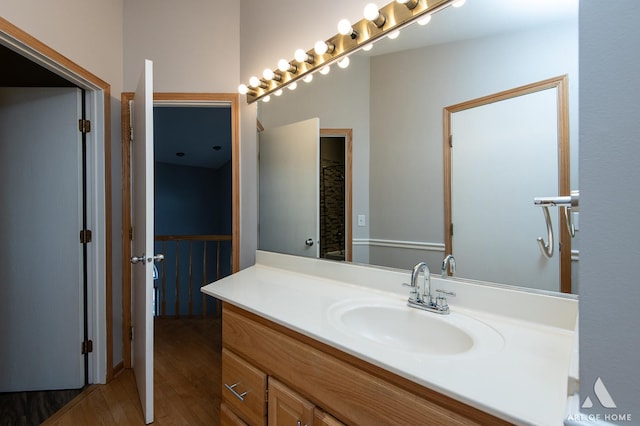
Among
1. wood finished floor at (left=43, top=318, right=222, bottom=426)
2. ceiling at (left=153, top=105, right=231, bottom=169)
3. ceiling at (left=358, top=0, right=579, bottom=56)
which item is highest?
ceiling at (left=153, top=105, right=231, bottom=169)

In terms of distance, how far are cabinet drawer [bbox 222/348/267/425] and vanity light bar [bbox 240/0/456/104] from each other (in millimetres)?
1437

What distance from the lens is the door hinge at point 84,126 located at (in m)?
1.82

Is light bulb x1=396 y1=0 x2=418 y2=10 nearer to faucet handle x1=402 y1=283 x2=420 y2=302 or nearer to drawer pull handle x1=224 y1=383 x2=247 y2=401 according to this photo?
faucet handle x1=402 y1=283 x2=420 y2=302

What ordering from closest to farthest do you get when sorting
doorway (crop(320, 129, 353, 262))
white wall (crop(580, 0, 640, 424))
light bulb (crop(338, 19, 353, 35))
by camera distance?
white wall (crop(580, 0, 640, 424)) → light bulb (crop(338, 19, 353, 35)) → doorway (crop(320, 129, 353, 262))

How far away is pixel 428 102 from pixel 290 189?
Result: 35.4 inches

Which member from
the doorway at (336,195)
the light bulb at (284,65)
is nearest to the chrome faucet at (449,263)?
the doorway at (336,195)

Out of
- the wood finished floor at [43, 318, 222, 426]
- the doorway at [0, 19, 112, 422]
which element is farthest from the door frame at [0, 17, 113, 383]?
the wood finished floor at [43, 318, 222, 426]

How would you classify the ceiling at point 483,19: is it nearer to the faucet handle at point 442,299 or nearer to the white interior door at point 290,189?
the white interior door at point 290,189

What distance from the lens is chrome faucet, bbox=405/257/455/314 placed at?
40.4 inches

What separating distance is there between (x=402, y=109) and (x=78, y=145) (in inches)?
77.5

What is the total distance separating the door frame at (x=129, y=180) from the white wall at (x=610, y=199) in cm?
180

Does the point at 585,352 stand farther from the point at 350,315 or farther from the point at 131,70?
the point at 131,70

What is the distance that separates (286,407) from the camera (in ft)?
3.14
